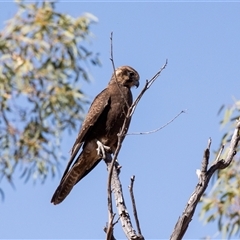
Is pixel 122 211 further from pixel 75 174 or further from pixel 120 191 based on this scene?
pixel 75 174

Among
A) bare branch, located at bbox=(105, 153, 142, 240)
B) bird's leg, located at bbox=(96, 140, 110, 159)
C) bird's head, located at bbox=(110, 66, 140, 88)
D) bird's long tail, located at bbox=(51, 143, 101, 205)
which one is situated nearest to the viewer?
bare branch, located at bbox=(105, 153, 142, 240)

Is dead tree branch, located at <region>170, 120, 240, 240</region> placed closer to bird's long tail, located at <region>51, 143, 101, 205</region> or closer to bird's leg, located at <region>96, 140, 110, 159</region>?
bird's leg, located at <region>96, 140, 110, 159</region>

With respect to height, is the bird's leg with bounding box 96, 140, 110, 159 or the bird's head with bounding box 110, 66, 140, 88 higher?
the bird's head with bounding box 110, 66, 140, 88

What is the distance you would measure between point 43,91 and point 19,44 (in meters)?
0.64

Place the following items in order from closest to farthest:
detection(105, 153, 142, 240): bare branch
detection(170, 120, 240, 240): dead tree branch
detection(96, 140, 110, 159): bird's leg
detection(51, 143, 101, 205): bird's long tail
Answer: detection(170, 120, 240, 240): dead tree branch < detection(105, 153, 142, 240): bare branch < detection(96, 140, 110, 159): bird's leg < detection(51, 143, 101, 205): bird's long tail

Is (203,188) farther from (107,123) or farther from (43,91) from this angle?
(43,91)

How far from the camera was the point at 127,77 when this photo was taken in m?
6.16

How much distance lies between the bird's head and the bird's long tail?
0.79 m

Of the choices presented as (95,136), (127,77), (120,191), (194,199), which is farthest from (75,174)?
(194,199)

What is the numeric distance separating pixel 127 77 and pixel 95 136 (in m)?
0.71

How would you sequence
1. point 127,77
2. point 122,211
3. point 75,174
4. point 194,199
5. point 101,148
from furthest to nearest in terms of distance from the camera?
point 127,77, point 75,174, point 101,148, point 122,211, point 194,199

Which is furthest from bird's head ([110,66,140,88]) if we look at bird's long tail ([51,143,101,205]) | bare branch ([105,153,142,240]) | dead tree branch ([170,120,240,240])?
dead tree branch ([170,120,240,240])

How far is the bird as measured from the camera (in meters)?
5.47

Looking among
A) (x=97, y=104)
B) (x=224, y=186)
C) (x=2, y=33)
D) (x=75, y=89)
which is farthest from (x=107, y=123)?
(x=2, y=33)
